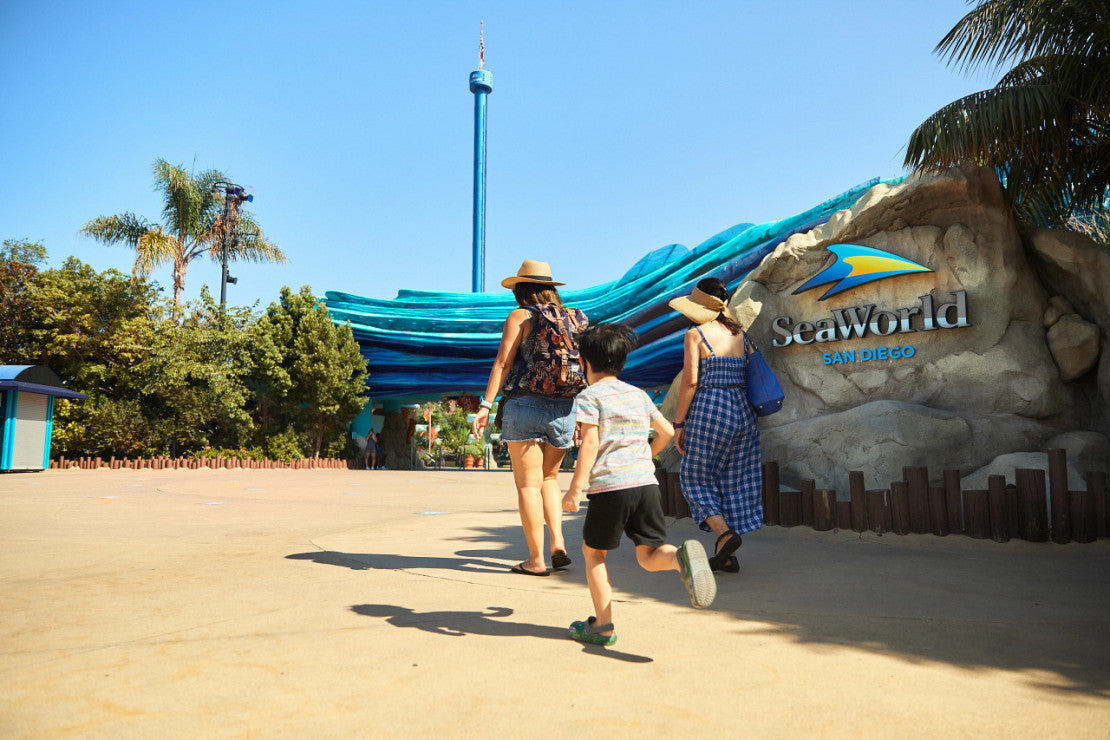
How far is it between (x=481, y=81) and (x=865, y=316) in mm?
40965

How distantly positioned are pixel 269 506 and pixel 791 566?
18.2 ft

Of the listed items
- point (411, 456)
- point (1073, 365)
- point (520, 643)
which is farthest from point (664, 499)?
point (411, 456)

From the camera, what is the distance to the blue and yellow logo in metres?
7.18

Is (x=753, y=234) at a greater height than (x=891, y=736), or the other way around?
(x=753, y=234)

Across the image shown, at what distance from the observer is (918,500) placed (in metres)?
4.80

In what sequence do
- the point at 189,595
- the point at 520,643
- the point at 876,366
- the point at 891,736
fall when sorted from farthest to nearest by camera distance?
the point at 876,366, the point at 189,595, the point at 520,643, the point at 891,736

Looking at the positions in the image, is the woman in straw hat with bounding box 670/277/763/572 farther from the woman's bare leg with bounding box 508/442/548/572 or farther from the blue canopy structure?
the blue canopy structure

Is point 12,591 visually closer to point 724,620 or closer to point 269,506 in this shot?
point 724,620

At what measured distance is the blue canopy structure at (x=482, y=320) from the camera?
66.2ft

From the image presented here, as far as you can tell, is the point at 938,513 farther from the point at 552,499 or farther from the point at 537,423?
the point at 537,423

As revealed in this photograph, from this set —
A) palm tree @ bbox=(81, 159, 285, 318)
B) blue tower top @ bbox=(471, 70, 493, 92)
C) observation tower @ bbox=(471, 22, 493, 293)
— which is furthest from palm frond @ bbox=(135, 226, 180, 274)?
blue tower top @ bbox=(471, 70, 493, 92)

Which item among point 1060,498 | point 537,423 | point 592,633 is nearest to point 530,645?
point 592,633

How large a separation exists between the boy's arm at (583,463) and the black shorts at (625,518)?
7 cm

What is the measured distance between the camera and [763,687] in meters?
2.02
